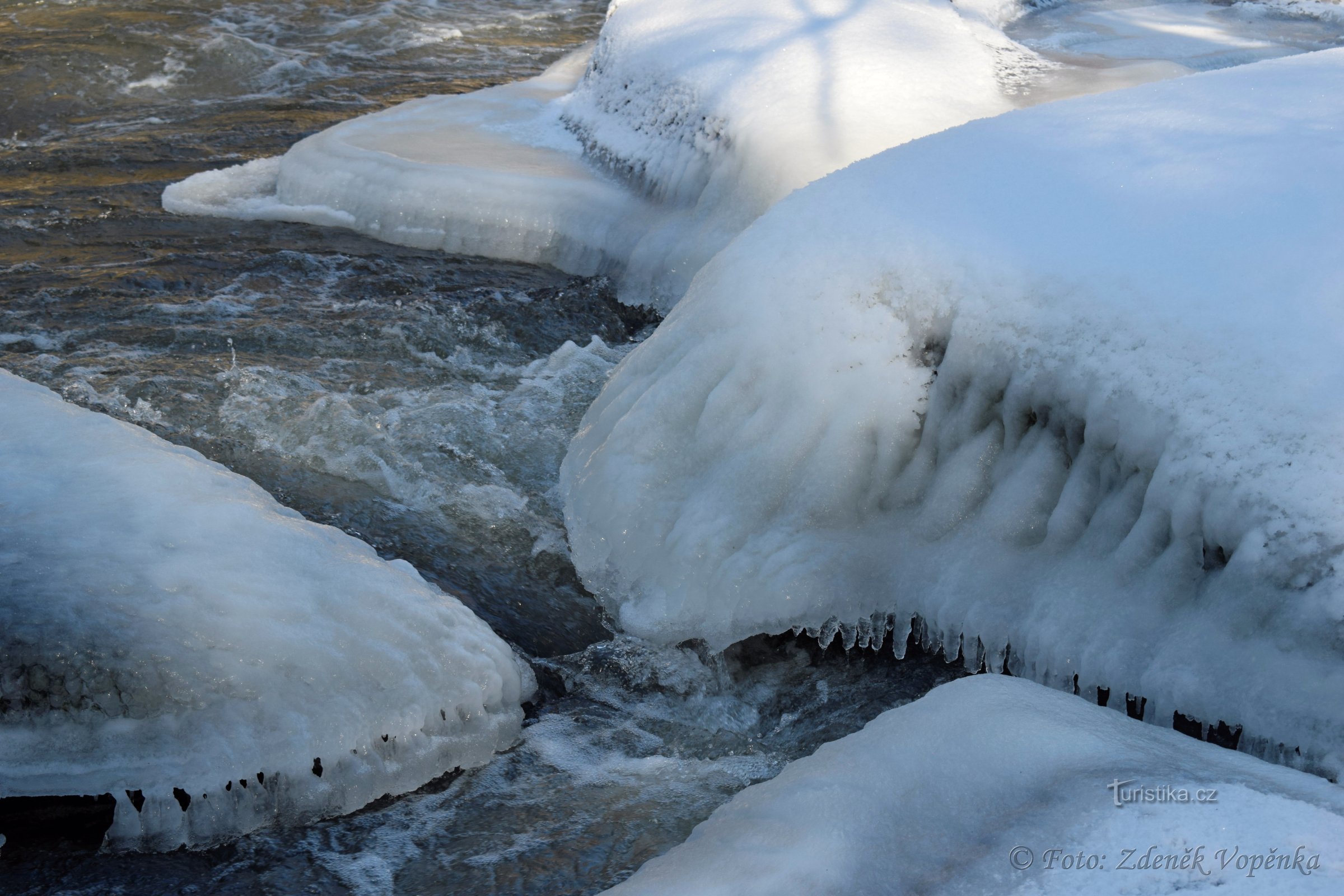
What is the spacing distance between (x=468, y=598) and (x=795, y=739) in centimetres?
94

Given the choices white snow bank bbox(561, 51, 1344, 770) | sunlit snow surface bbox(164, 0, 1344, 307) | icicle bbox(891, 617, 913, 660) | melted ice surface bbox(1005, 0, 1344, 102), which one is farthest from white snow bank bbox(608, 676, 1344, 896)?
melted ice surface bbox(1005, 0, 1344, 102)

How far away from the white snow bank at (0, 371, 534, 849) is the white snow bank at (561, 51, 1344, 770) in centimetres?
64

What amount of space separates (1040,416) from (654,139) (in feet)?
10.4

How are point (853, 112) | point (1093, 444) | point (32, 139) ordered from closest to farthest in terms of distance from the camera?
point (1093, 444)
point (853, 112)
point (32, 139)

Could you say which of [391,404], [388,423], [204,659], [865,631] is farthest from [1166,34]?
[204,659]

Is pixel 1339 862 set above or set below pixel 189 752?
above

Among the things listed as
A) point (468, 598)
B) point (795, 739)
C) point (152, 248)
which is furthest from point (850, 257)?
point (152, 248)

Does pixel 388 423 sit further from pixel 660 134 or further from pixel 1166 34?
pixel 1166 34

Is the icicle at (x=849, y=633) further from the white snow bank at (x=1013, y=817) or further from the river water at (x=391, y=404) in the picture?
the white snow bank at (x=1013, y=817)

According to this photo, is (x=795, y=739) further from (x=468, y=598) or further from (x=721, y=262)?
(x=721, y=262)

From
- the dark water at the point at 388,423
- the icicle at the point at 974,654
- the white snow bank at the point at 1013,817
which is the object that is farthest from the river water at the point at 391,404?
the white snow bank at the point at 1013,817

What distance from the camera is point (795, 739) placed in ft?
8.35

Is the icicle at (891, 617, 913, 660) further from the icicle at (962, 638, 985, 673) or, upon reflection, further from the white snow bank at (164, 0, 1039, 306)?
the white snow bank at (164, 0, 1039, 306)

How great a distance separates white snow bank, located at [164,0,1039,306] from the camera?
14.6 ft
